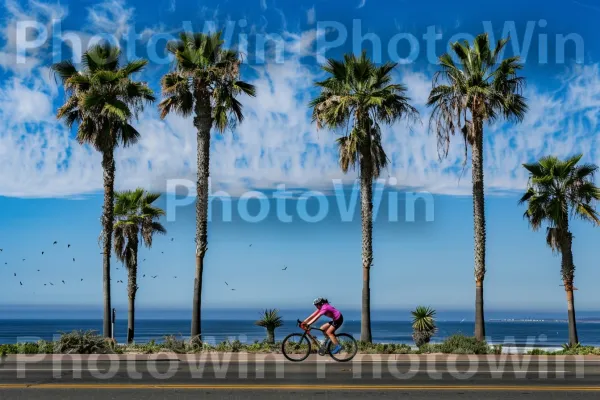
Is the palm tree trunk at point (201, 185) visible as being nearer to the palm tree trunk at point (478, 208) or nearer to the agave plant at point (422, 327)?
the agave plant at point (422, 327)

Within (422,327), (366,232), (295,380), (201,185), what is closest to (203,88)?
(201,185)

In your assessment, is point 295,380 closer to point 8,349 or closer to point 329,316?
point 329,316

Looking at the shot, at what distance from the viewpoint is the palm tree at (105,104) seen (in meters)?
29.4

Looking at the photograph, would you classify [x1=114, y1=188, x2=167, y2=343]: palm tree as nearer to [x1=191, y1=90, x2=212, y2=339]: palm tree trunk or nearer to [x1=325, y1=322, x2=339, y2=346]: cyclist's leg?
[x1=191, y1=90, x2=212, y2=339]: palm tree trunk

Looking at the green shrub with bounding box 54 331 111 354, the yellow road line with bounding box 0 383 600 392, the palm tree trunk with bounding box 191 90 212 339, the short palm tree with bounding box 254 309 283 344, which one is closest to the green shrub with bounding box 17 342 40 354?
the green shrub with bounding box 54 331 111 354

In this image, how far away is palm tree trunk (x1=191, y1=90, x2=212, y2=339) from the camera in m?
28.7

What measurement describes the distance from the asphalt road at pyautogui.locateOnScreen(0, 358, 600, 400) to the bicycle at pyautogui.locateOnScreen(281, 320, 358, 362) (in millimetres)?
298

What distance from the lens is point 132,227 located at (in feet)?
135

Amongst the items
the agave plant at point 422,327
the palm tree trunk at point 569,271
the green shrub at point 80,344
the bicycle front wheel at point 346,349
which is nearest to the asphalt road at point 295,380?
the bicycle front wheel at point 346,349

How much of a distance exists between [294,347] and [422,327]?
9.78 m

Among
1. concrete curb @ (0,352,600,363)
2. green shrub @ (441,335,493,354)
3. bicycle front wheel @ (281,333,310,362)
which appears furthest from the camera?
green shrub @ (441,335,493,354)

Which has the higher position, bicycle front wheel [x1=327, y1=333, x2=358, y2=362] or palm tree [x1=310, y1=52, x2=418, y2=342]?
palm tree [x1=310, y1=52, x2=418, y2=342]

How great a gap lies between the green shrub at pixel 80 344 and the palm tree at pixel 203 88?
6.01 metres
